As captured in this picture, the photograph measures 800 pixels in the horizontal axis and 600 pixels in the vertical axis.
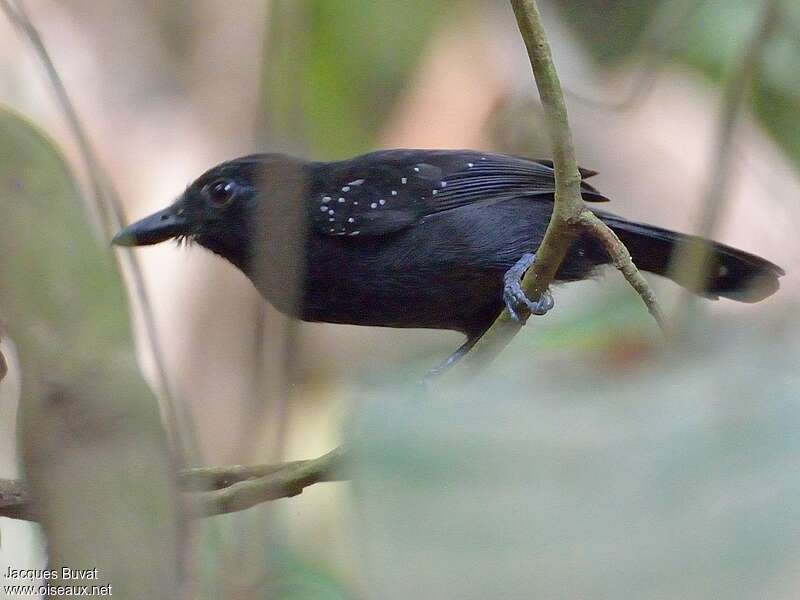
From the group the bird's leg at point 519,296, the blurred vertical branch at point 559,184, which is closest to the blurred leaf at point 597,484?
the blurred vertical branch at point 559,184

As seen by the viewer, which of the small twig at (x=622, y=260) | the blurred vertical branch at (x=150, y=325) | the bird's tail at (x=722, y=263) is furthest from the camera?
the bird's tail at (x=722, y=263)

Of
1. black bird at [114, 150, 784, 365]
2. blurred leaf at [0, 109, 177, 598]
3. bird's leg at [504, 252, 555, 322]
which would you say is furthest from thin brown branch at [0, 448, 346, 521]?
black bird at [114, 150, 784, 365]

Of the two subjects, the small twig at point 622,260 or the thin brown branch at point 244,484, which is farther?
the small twig at point 622,260

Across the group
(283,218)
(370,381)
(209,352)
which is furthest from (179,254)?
(370,381)

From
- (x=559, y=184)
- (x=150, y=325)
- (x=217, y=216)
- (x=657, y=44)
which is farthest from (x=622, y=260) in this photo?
(x=657, y=44)

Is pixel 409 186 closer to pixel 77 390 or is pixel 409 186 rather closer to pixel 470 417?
pixel 77 390

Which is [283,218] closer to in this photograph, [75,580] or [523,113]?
[75,580]

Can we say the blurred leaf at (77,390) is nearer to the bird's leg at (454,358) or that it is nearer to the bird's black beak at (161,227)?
the bird's black beak at (161,227)

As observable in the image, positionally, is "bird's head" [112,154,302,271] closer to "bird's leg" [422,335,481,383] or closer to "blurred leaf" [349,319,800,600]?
"bird's leg" [422,335,481,383]

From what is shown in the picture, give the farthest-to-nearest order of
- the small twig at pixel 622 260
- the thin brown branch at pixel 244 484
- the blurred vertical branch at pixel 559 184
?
the small twig at pixel 622 260, the blurred vertical branch at pixel 559 184, the thin brown branch at pixel 244 484
